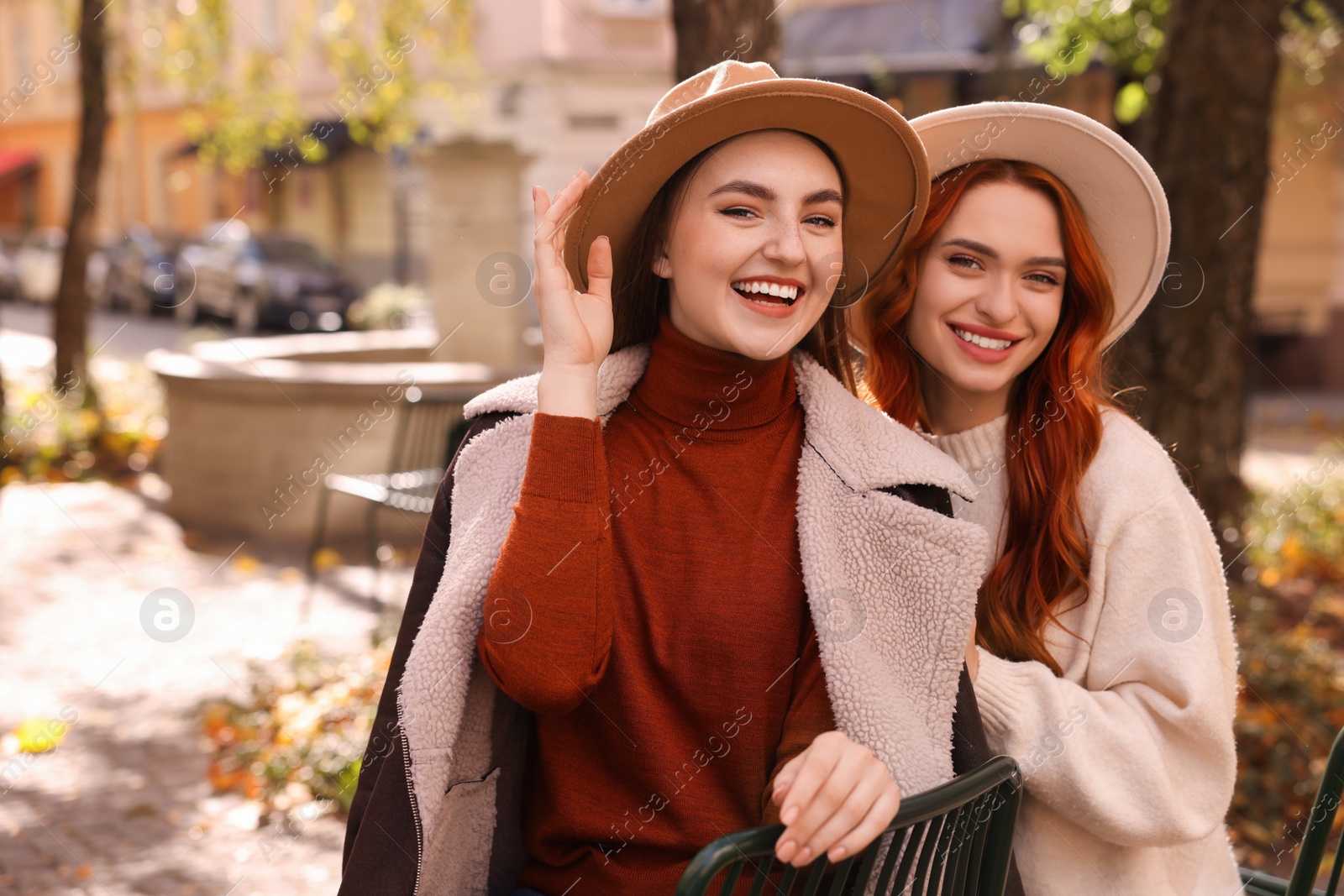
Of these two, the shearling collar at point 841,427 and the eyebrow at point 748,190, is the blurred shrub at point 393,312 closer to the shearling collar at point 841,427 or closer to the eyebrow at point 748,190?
the shearling collar at point 841,427

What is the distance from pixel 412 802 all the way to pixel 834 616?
0.69m

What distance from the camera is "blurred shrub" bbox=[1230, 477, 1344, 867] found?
4094 mm

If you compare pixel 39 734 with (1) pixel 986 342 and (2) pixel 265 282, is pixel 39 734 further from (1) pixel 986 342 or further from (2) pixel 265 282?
(2) pixel 265 282

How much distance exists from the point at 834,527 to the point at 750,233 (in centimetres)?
47

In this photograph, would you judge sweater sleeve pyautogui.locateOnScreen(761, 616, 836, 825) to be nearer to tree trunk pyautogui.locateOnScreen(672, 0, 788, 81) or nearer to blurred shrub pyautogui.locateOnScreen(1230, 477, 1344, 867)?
blurred shrub pyautogui.locateOnScreen(1230, 477, 1344, 867)

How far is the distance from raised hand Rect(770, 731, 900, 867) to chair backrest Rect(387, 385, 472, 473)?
4.92 m

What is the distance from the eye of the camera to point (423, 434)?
7.05 meters

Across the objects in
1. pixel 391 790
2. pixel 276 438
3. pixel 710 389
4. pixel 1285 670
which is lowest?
pixel 1285 670

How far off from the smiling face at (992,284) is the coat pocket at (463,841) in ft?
3.63

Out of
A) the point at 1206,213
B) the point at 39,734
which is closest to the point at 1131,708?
the point at 1206,213

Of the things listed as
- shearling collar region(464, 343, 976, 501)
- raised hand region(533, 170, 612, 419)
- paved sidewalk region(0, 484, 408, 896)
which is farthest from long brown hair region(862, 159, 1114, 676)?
paved sidewalk region(0, 484, 408, 896)

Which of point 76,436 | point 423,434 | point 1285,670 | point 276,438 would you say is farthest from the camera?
point 76,436

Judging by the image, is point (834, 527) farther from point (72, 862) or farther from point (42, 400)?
point (42, 400)

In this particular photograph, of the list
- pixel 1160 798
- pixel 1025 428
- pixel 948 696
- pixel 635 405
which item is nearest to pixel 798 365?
pixel 635 405
